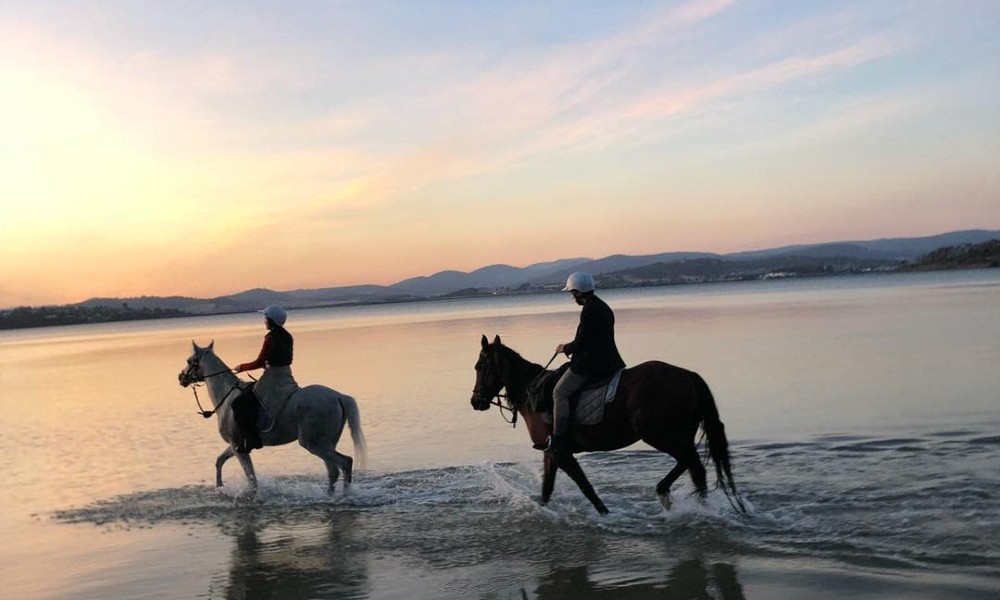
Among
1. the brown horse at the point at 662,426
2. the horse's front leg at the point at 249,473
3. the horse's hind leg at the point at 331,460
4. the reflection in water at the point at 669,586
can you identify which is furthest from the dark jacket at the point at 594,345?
the horse's front leg at the point at 249,473

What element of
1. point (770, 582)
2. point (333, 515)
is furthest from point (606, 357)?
point (333, 515)

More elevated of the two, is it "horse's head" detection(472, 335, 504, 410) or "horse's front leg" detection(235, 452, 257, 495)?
"horse's head" detection(472, 335, 504, 410)

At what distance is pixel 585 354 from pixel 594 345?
13 cm

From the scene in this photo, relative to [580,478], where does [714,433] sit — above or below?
above

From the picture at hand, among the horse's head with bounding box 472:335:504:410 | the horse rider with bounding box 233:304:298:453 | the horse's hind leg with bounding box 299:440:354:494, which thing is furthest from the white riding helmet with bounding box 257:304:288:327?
the horse's head with bounding box 472:335:504:410

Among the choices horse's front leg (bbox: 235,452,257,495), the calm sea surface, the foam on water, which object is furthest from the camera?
horse's front leg (bbox: 235,452,257,495)

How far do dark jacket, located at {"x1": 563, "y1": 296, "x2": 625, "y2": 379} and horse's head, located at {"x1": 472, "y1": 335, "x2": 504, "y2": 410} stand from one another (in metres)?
1.24

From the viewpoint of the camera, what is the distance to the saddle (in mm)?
8977

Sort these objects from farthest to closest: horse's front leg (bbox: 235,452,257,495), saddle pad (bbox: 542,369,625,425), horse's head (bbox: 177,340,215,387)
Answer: horse's head (bbox: 177,340,215,387) → horse's front leg (bbox: 235,452,257,495) → saddle pad (bbox: 542,369,625,425)

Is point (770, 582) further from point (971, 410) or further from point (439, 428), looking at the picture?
point (439, 428)

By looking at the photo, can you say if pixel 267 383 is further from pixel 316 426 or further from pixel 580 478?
pixel 580 478

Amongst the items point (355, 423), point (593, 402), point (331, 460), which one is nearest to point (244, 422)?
point (331, 460)

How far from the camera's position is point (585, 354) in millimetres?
9000

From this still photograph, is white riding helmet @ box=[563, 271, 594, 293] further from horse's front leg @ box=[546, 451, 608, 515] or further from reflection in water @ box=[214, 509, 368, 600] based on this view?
reflection in water @ box=[214, 509, 368, 600]
